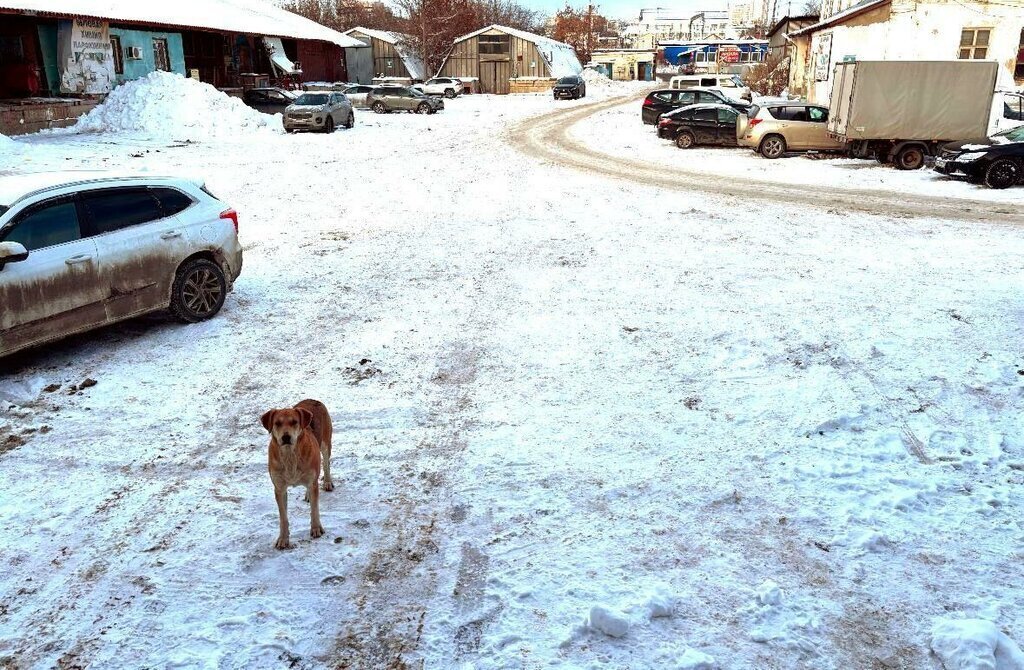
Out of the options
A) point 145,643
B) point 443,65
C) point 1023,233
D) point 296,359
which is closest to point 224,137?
point 296,359

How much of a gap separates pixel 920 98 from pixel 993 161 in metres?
3.53

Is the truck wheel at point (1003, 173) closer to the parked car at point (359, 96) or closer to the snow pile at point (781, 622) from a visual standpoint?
the snow pile at point (781, 622)

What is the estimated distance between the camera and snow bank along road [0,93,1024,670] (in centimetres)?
379

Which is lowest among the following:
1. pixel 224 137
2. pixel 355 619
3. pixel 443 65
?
pixel 355 619

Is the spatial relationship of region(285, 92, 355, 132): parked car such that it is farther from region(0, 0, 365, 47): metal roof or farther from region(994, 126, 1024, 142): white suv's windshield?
region(994, 126, 1024, 142): white suv's windshield

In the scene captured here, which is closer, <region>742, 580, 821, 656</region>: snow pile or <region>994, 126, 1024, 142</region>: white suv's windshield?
<region>742, 580, 821, 656</region>: snow pile

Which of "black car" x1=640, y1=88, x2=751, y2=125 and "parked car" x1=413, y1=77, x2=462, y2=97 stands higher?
"parked car" x1=413, y1=77, x2=462, y2=97

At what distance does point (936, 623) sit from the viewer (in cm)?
379

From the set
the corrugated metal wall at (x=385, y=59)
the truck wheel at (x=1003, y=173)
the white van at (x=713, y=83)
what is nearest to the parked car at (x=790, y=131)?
the truck wheel at (x=1003, y=173)

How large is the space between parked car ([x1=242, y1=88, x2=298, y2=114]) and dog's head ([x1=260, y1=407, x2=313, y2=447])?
3222 centimetres

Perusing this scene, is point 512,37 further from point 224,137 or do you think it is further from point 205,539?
point 205,539

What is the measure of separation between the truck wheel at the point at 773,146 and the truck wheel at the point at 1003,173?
6.52 metres

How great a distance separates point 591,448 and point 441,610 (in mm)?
2021

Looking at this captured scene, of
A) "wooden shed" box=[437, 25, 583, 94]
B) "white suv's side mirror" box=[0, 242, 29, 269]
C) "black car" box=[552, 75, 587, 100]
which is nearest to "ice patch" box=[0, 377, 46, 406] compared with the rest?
"white suv's side mirror" box=[0, 242, 29, 269]
